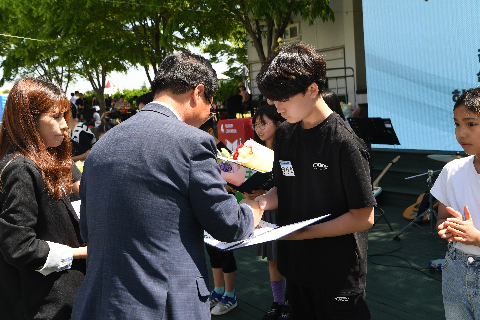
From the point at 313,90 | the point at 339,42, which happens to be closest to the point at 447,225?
the point at 313,90

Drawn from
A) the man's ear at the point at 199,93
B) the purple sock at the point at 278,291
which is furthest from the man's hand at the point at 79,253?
Result: the purple sock at the point at 278,291

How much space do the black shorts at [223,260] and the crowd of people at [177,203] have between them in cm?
159

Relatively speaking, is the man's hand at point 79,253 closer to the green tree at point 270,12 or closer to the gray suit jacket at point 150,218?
the gray suit jacket at point 150,218

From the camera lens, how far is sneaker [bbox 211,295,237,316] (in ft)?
12.4

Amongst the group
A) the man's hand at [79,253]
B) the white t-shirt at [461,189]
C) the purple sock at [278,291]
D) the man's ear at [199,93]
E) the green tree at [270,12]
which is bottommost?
the purple sock at [278,291]

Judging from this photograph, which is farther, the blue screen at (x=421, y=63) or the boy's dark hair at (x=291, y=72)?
the blue screen at (x=421, y=63)

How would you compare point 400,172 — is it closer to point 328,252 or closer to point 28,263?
point 328,252

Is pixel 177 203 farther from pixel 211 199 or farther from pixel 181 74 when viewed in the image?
pixel 181 74

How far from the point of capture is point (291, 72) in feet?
5.91

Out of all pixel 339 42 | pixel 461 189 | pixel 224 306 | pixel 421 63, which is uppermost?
pixel 339 42

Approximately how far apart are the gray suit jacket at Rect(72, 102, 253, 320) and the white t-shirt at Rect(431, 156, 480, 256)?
1.27 meters

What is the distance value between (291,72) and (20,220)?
4.57 ft

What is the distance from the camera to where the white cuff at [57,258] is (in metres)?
1.85

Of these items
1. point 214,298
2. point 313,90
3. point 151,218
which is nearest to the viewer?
point 151,218
